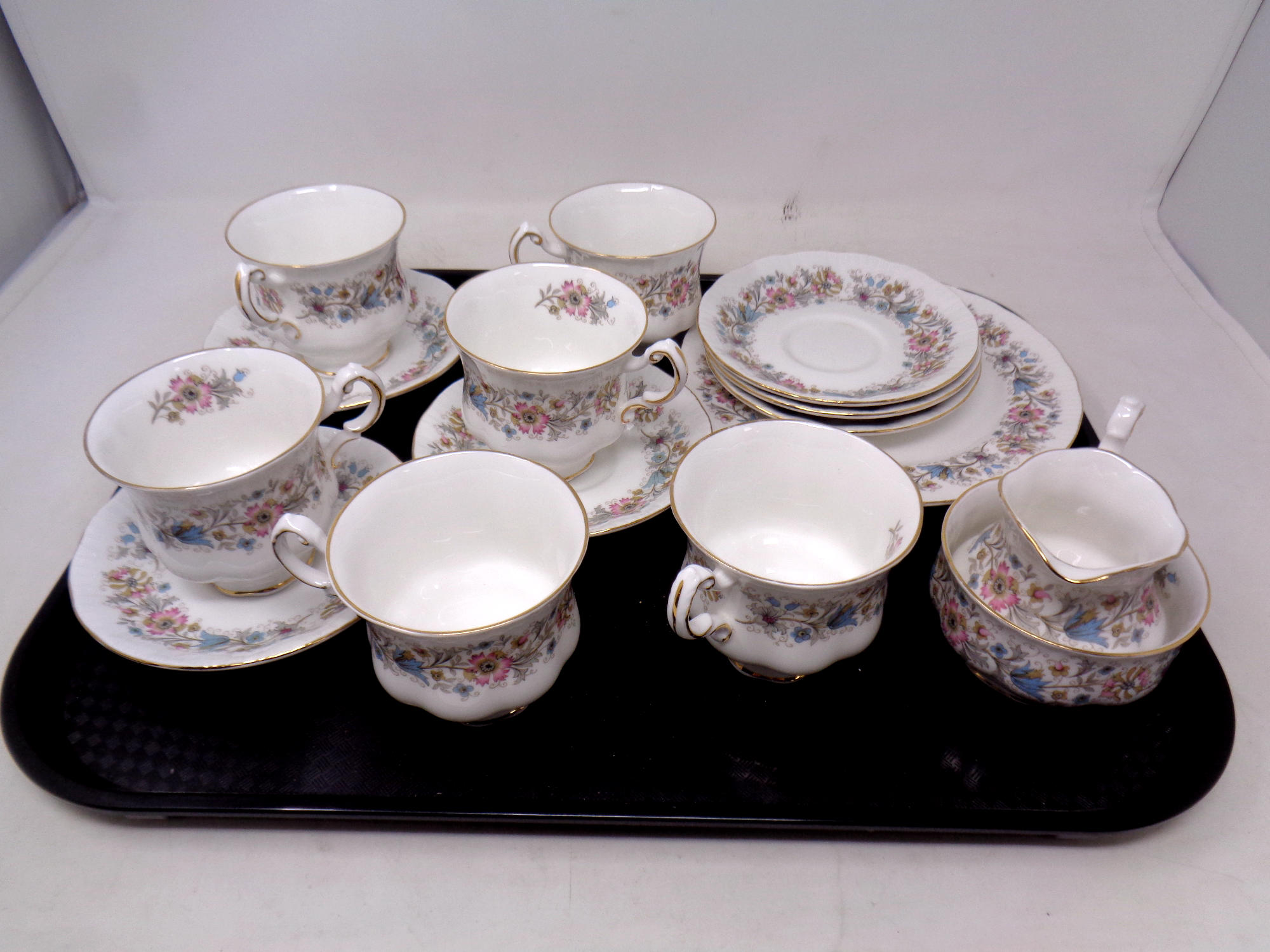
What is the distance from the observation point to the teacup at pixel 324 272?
3.68ft

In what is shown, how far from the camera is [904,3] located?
1564 millimetres

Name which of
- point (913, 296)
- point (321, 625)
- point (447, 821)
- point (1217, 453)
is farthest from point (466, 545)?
point (1217, 453)

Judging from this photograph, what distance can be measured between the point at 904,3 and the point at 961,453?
3.06 feet

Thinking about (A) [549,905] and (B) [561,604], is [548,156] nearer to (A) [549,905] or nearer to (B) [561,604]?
(B) [561,604]

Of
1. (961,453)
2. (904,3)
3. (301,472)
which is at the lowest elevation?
(961,453)

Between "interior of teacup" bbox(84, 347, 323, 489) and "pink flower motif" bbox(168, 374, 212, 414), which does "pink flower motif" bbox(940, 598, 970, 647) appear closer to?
"interior of teacup" bbox(84, 347, 323, 489)

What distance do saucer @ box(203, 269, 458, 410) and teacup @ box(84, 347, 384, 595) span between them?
140 mm

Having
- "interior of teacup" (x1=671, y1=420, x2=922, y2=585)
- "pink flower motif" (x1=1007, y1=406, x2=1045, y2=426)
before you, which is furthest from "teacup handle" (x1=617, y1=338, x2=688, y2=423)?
"pink flower motif" (x1=1007, y1=406, x2=1045, y2=426)

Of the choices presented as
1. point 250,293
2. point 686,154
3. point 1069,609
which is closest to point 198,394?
point 250,293

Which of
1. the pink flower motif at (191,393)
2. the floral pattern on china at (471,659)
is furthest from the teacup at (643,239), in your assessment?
the floral pattern on china at (471,659)

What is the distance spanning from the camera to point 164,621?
0.90 m

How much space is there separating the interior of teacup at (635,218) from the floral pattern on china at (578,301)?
0.21 m

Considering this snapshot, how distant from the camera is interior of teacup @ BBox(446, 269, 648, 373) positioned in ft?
3.58

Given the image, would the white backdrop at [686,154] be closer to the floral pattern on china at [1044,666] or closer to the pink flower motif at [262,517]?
the floral pattern on china at [1044,666]
